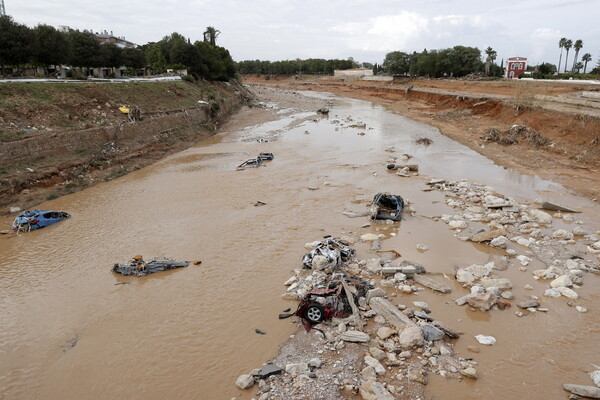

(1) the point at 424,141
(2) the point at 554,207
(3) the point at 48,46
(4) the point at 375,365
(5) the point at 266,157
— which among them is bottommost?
(4) the point at 375,365

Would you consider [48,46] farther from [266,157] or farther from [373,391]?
[373,391]

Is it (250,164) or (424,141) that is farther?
(424,141)

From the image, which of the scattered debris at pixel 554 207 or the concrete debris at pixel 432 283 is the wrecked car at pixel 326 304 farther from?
the scattered debris at pixel 554 207

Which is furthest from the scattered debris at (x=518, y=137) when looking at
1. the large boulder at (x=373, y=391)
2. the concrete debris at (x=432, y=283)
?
the large boulder at (x=373, y=391)

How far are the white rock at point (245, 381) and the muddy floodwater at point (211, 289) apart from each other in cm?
13

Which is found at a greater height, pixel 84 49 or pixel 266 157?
pixel 84 49

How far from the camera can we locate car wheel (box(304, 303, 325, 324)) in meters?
8.79

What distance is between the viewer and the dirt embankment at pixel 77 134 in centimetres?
1977

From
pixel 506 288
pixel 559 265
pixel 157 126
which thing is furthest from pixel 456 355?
pixel 157 126

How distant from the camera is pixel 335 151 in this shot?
29.9 m

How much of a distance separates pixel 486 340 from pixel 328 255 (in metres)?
4.91

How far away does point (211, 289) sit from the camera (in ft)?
36.1

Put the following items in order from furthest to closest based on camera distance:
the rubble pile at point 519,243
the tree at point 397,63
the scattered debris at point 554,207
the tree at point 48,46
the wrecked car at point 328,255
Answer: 1. the tree at point 397,63
2. the tree at point 48,46
3. the scattered debris at point 554,207
4. the wrecked car at point 328,255
5. the rubble pile at point 519,243

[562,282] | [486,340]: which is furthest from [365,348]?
[562,282]
